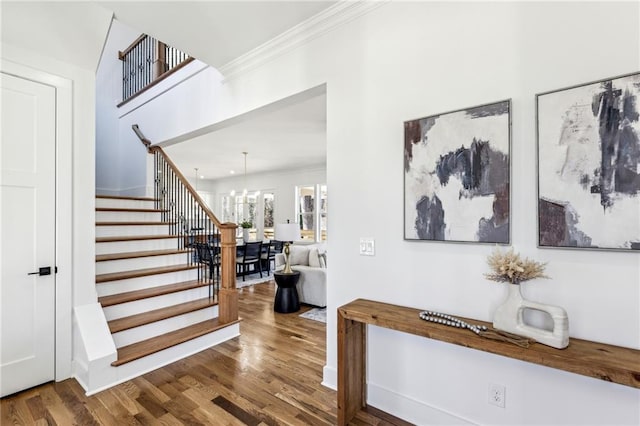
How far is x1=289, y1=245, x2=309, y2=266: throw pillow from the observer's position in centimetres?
500

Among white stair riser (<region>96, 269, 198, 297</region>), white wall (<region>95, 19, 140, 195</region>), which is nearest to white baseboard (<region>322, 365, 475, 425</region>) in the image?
white stair riser (<region>96, 269, 198, 297</region>)

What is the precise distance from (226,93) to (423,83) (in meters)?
2.17

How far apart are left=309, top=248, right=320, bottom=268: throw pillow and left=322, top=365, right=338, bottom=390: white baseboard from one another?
243 cm

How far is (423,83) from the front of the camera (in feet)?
6.29

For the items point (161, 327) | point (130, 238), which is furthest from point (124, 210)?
point (161, 327)

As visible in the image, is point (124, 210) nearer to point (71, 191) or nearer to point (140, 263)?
point (140, 263)

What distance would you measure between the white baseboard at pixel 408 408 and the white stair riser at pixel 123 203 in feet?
14.1

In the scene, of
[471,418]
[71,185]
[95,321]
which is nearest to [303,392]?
[471,418]

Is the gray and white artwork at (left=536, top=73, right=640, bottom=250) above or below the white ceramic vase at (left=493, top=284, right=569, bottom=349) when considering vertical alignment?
above

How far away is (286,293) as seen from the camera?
4.31 m

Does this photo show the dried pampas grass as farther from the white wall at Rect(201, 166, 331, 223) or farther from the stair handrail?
the white wall at Rect(201, 166, 331, 223)

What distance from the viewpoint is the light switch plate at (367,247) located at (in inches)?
84.1

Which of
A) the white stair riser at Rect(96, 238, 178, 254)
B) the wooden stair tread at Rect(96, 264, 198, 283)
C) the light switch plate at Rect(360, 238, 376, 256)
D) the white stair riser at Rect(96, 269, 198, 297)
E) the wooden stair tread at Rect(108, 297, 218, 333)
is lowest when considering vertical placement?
the wooden stair tread at Rect(108, 297, 218, 333)

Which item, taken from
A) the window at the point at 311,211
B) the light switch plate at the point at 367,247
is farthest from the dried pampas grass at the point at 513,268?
the window at the point at 311,211
